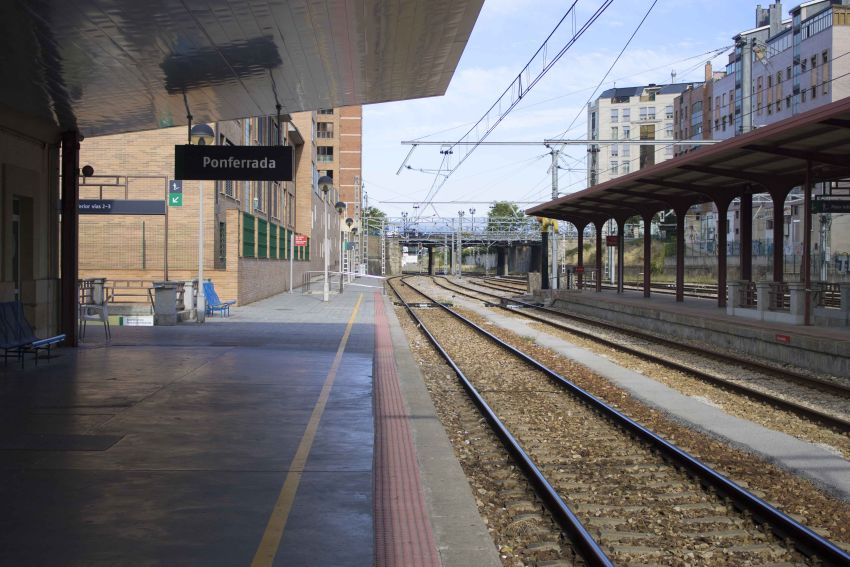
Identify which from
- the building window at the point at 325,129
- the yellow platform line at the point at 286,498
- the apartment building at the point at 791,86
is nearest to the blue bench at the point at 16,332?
the yellow platform line at the point at 286,498

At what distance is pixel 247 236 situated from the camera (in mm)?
28406

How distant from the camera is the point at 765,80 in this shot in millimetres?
62594

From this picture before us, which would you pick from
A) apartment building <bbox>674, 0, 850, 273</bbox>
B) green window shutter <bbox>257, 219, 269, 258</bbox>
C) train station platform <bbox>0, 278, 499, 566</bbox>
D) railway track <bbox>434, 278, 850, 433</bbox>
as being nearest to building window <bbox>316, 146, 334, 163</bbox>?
apartment building <bbox>674, 0, 850, 273</bbox>

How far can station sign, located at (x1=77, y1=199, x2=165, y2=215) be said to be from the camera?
1881 cm

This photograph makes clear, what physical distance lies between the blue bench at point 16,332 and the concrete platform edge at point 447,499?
18.7 ft

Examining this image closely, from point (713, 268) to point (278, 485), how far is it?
55.0 meters

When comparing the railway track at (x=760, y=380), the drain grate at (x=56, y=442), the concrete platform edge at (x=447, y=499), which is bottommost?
the railway track at (x=760, y=380)

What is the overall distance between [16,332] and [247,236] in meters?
15.8

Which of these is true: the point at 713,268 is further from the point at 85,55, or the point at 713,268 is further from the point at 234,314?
the point at 85,55

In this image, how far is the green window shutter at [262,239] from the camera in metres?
31.4

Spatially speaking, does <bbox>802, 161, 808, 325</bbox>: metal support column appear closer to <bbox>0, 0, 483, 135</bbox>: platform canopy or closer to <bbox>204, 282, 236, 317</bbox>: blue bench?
<bbox>0, 0, 483, 135</bbox>: platform canopy

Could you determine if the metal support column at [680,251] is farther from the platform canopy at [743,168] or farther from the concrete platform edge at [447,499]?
the concrete platform edge at [447,499]

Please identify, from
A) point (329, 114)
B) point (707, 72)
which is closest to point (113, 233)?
point (707, 72)

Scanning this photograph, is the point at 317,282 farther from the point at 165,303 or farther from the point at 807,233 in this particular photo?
the point at 807,233
